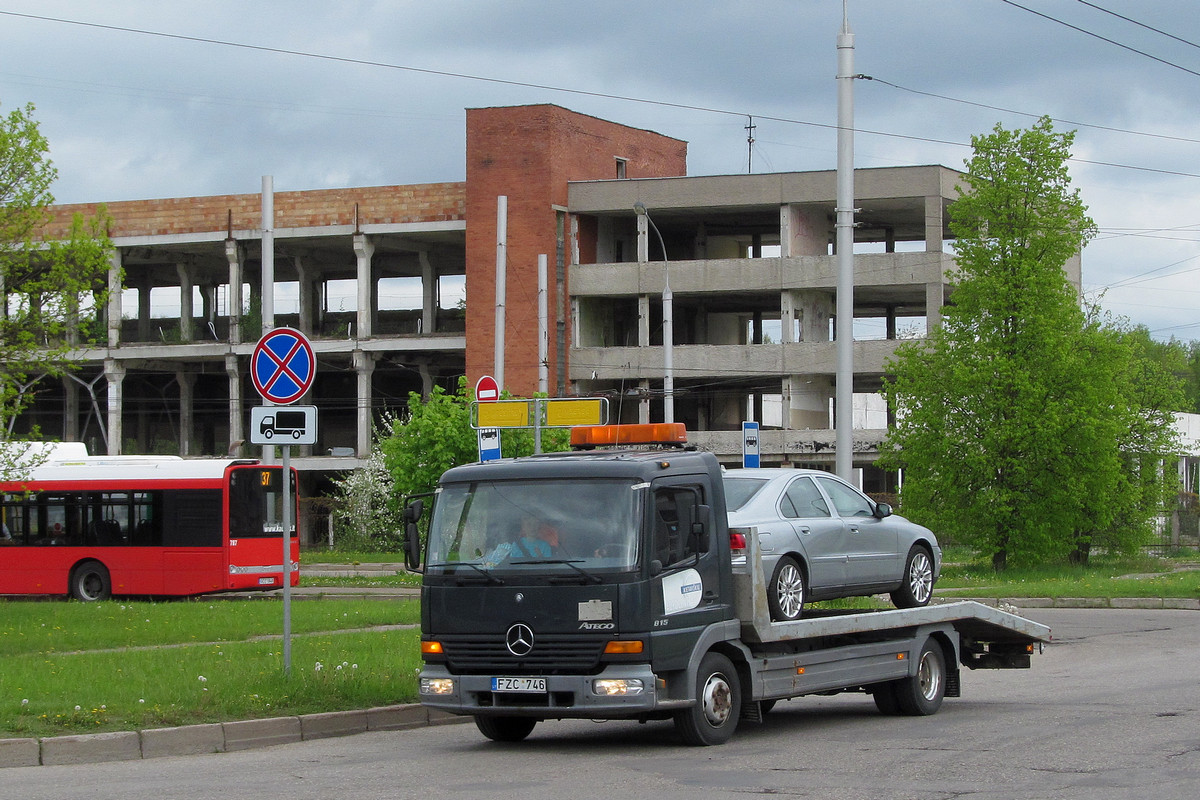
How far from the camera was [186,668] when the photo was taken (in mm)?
14383

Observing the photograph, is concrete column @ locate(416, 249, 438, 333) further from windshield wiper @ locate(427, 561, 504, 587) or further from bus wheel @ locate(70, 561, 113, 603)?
windshield wiper @ locate(427, 561, 504, 587)

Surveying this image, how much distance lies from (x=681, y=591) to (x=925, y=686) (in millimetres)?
3753

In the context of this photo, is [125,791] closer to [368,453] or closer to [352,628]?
[352,628]

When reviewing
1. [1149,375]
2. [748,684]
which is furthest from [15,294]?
[1149,375]

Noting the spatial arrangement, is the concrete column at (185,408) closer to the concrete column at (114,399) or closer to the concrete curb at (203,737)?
the concrete column at (114,399)

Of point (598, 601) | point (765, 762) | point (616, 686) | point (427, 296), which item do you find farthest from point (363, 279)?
point (765, 762)

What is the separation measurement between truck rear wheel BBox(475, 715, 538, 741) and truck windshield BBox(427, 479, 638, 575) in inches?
56.7

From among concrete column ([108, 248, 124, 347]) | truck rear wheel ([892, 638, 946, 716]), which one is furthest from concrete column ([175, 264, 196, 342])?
truck rear wheel ([892, 638, 946, 716])

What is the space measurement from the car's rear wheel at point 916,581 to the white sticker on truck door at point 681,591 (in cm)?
385

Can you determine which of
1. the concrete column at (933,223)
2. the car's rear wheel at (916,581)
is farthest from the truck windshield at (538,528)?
the concrete column at (933,223)

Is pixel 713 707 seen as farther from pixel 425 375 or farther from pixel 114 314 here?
pixel 114 314

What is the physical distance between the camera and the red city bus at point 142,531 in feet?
96.7

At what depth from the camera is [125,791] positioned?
9.16 metres

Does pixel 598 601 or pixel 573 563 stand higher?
pixel 573 563
